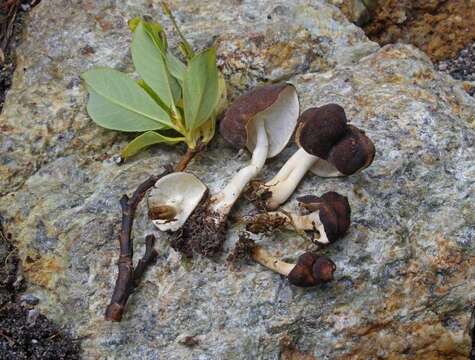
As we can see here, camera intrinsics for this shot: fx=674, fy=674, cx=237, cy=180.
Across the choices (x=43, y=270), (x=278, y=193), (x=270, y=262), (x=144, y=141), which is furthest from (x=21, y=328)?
(x=278, y=193)

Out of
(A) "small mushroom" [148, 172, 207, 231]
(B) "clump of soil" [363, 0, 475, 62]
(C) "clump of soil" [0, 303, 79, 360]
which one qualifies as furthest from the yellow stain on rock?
(B) "clump of soil" [363, 0, 475, 62]

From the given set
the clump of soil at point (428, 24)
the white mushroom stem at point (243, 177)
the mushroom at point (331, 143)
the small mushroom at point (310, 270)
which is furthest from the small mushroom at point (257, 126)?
the clump of soil at point (428, 24)

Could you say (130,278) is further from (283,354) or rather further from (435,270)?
(435,270)

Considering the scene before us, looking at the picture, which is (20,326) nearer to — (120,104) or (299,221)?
(120,104)

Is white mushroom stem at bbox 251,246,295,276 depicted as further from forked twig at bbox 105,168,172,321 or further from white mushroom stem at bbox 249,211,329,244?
forked twig at bbox 105,168,172,321

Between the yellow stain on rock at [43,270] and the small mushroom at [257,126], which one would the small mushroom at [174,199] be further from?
the yellow stain on rock at [43,270]

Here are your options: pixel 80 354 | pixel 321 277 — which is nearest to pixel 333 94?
pixel 321 277
